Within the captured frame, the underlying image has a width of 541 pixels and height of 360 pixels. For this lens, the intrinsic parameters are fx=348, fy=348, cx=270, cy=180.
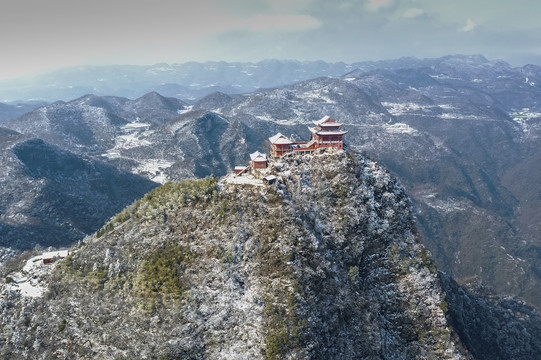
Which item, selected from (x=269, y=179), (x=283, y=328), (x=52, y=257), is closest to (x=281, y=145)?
(x=269, y=179)

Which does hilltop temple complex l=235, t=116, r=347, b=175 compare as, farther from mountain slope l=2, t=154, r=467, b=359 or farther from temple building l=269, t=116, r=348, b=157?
mountain slope l=2, t=154, r=467, b=359

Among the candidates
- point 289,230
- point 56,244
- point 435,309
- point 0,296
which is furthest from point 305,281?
point 56,244

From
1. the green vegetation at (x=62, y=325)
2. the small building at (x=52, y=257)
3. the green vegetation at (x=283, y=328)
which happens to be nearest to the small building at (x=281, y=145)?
the green vegetation at (x=283, y=328)

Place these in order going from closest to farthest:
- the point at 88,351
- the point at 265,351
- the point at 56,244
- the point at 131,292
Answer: the point at 265,351, the point at 88,351, the point at 131,292, the point at 56,244

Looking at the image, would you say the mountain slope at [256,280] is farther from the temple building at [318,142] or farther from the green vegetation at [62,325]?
the temple building at [318,142]

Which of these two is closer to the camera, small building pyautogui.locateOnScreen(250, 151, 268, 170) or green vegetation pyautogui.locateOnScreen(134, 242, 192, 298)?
green vegetation pyautogui.locateOnScreen(134, 242, 192, 298)

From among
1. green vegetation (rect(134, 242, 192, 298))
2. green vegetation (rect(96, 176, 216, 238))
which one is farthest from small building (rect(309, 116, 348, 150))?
green vegetation (rect(134, 242, 192, 298))

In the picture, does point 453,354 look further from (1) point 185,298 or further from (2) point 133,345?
(2) point 133,345
